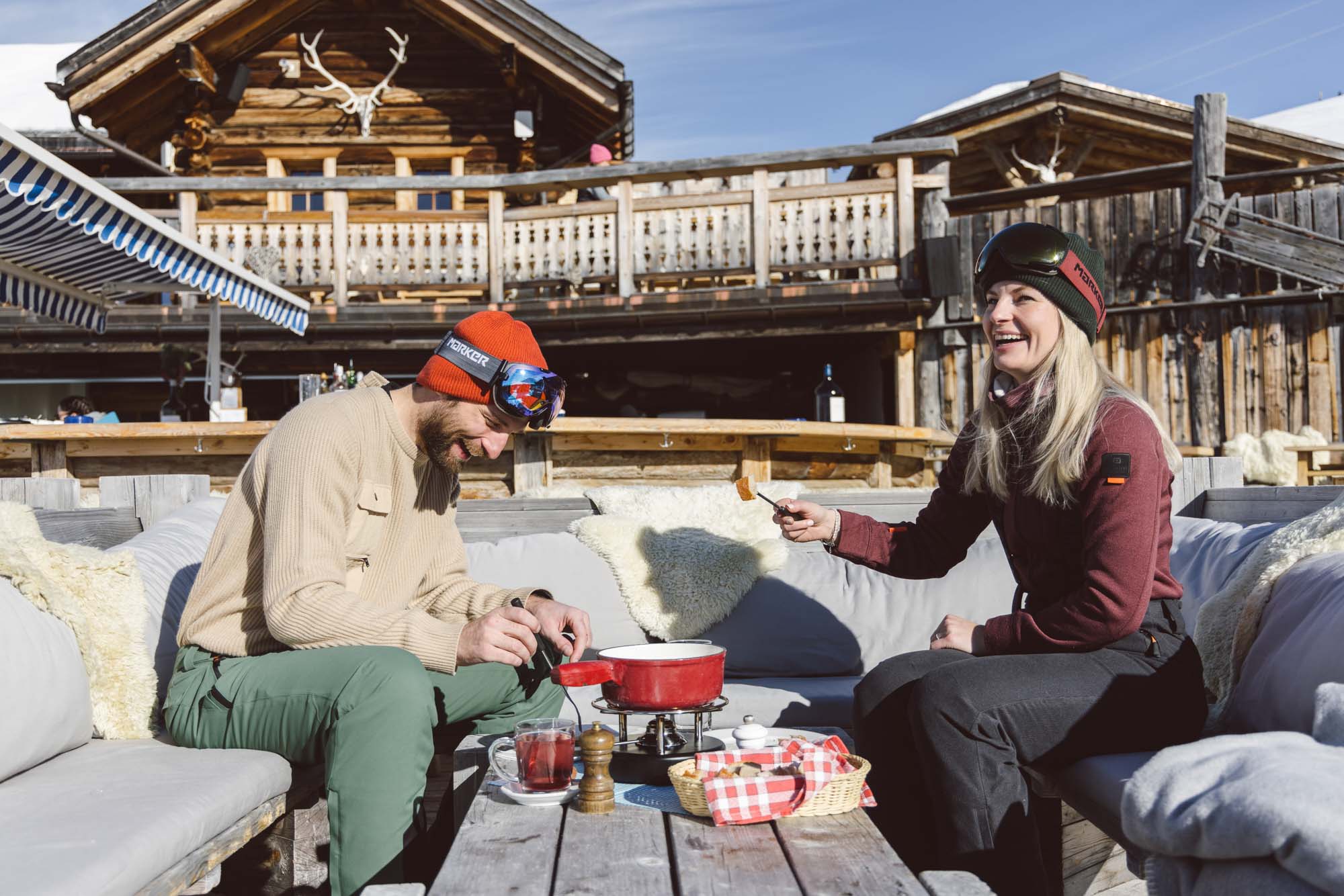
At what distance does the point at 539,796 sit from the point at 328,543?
0.87m

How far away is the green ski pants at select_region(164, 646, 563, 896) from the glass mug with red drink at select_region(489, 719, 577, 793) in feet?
1.08

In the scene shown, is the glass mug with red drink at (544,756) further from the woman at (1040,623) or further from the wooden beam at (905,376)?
the wooden beam at (905,376)

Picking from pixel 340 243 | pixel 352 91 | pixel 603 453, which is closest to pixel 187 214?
pixel 340 243

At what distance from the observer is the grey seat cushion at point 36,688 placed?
7.82 feet

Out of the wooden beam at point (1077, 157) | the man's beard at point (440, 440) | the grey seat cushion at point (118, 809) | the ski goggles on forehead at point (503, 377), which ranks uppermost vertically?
the wooden beam at point (1077, 157)

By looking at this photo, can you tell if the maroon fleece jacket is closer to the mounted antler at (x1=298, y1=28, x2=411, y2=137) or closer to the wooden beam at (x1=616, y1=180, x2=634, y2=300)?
the wooden beam at (x1=616, y1=180, x2=634, y2=300)

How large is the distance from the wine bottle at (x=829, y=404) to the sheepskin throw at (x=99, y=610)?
5.58 m

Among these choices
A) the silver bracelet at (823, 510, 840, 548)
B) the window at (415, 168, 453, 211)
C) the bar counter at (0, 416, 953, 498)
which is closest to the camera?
the silver bracelet at (823, 510, 840, 548)

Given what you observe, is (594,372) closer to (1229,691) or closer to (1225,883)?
(1229,691)

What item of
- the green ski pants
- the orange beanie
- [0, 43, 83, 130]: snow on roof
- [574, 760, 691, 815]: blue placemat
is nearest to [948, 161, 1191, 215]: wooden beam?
the orange beanie

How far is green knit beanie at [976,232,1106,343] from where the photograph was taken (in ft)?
9.04

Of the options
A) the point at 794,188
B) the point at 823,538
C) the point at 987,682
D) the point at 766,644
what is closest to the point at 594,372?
the point at 794,188

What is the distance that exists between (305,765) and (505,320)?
3.94ft

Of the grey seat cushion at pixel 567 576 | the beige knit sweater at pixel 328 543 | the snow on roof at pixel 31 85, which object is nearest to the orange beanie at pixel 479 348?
the beige knit sweater at pixel 328 543
